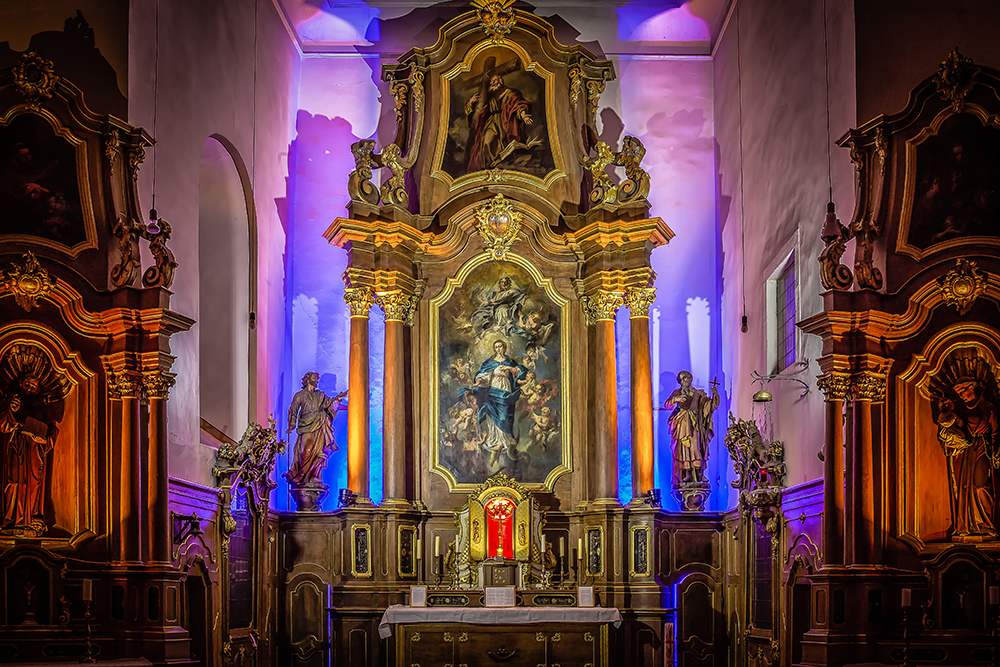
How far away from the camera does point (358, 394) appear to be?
15594 mm

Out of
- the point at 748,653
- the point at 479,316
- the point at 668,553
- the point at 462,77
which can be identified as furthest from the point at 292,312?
the point at 748,653

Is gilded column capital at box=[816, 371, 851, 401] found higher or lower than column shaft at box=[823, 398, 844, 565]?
higher

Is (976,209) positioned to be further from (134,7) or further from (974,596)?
(134,7)

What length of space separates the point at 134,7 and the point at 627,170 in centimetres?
678

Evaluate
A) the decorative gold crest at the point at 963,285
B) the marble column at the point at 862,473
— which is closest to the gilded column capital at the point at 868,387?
the marble column at the point at 862,473

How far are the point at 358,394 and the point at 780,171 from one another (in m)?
6.12

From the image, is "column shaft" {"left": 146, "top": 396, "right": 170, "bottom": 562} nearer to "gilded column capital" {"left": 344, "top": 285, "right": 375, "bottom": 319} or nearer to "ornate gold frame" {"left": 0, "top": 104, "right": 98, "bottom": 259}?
"ornate gold frame" {"left": 0, "top": 104, "right": 98, "bottom": 259}

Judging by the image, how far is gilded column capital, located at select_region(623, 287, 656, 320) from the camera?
51.7 ft

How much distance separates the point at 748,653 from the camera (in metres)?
13.9

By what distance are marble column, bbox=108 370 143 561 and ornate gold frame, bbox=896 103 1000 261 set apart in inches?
288

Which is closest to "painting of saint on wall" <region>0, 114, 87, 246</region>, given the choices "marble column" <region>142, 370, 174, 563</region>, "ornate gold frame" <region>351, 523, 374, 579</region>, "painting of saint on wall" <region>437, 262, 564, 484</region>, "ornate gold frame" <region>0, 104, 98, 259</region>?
"ornate gold frame" <region>0, 104, 98, 259</region>

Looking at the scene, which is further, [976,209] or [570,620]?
A: [570,620]

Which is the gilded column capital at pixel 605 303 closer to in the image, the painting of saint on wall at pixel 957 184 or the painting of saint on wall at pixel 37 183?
the painting of saint on wall at pixel 957 184

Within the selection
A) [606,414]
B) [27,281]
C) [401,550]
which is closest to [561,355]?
[606,414]
